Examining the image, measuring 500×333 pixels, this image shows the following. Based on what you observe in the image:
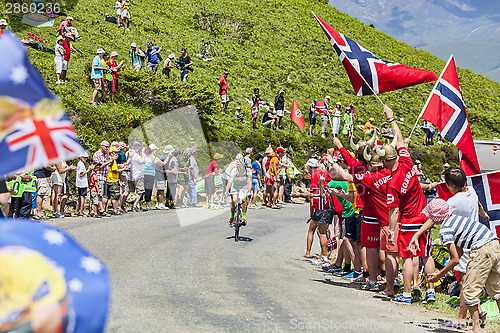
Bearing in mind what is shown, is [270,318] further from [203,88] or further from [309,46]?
[309,46]

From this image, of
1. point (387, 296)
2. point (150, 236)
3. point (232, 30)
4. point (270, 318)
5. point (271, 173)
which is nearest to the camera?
point (270, 318)

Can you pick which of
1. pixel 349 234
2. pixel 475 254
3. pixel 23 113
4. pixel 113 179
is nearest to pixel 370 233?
Result: pixel 349 234

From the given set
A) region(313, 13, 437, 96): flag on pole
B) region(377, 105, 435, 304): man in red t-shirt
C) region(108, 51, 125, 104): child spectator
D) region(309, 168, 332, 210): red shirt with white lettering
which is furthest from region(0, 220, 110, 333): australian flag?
region(108, 51, 125, 104): child spectator

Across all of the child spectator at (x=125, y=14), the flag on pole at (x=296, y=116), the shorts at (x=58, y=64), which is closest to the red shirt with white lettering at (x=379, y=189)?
the shorts at (x=58, y=64)

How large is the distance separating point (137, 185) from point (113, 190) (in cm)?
98

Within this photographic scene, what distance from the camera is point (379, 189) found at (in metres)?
8.48

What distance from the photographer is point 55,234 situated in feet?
6.73

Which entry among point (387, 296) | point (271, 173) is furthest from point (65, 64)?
point (387, 296)

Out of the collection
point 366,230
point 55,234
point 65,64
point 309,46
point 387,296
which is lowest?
point 387,296

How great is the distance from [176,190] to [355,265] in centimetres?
875

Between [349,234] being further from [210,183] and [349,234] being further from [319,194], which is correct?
[210,183]

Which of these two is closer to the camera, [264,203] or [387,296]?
[387,296]

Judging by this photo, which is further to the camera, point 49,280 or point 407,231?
point 407,231

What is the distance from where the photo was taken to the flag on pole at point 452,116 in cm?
902
